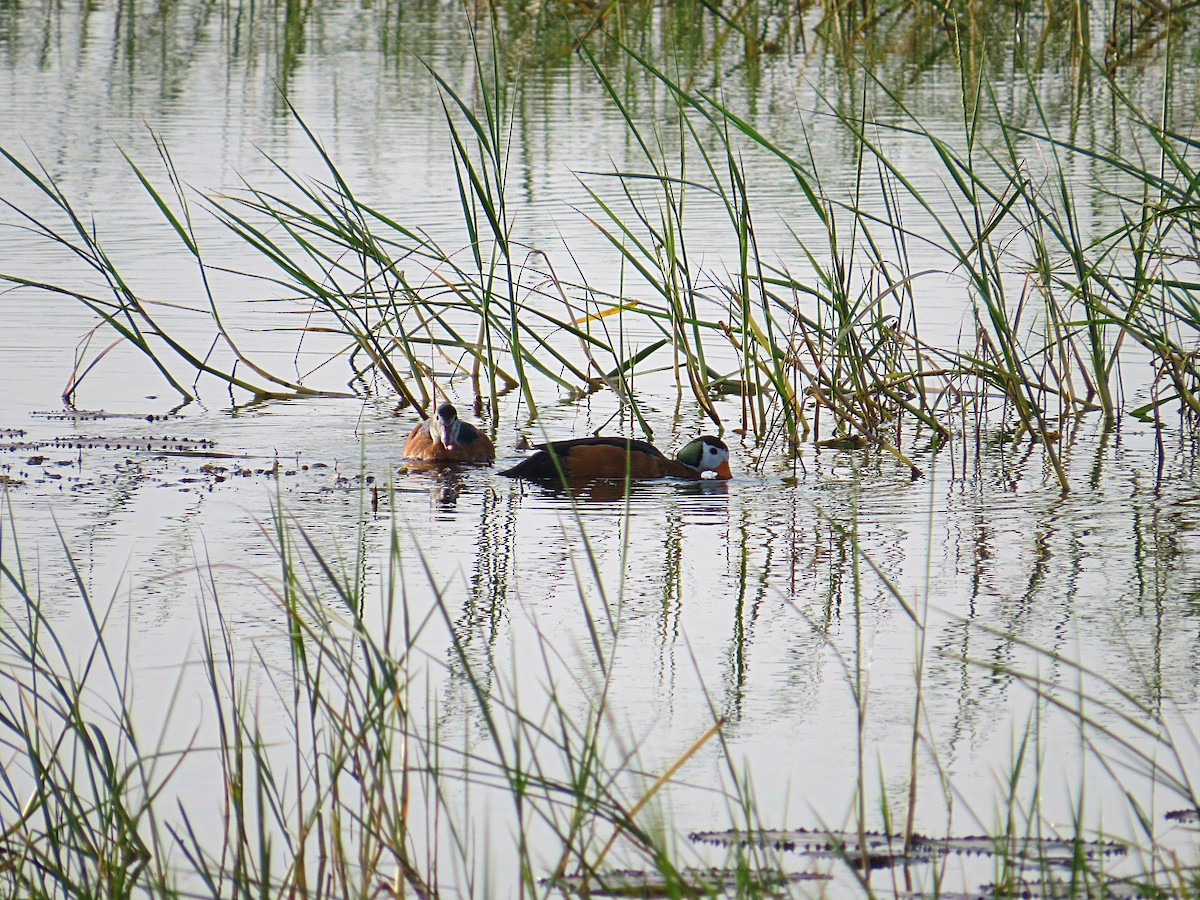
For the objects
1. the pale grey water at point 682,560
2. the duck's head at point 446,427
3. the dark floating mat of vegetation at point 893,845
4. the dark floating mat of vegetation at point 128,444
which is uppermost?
the duck's head at point 446,427

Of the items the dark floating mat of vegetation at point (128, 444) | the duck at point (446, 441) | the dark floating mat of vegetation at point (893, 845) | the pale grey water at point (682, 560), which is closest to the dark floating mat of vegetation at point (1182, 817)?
the pale grey water at point (682, 560)

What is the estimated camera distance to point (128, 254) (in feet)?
36.0

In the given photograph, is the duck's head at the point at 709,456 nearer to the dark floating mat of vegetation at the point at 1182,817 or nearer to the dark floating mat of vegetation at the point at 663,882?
the dark floating mat of vegetation at the point at 1182,817

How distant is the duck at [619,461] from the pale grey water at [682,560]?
12 centimetres

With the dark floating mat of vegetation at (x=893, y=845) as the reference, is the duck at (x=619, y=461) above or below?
above

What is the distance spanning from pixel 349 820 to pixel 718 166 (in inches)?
432

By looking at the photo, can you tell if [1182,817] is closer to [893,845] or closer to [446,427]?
[893,845]

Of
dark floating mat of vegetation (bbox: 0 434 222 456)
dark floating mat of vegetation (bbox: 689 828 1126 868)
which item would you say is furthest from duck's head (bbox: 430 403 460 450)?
dark floating mat of vegetation (bbox: 689 828 1126 868)

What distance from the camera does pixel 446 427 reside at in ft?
23.8

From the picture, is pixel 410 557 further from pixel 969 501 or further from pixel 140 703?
pixel 969 501

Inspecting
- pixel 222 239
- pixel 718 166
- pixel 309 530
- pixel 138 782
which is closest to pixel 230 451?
pixel 309 530

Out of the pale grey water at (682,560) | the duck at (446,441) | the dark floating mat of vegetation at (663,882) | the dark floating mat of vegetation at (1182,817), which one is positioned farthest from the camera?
the duck at (446,441)

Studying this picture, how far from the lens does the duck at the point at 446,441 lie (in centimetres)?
725

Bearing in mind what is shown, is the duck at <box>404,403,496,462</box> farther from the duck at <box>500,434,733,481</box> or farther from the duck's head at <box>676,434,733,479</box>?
the duck's head at <box>676,434,733,479</box>
